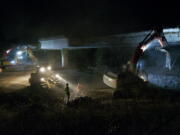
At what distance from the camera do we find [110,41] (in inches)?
891

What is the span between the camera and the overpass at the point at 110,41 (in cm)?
1850

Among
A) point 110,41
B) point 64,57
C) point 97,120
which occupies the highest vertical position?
point 110,41

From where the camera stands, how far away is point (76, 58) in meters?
27.5

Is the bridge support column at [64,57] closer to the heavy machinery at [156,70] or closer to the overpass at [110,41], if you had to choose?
the overpass at [110,41]

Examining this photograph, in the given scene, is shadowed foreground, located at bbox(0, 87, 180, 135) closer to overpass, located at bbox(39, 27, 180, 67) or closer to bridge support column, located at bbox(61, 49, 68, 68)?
overpass, located at bbox(39, 27, 180, 67)

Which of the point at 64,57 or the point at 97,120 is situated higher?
the point at 64,57

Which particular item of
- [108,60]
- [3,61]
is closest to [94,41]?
[108,60]

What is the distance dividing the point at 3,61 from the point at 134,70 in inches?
546

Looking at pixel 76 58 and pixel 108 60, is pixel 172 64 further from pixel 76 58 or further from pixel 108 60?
pixel 76 58

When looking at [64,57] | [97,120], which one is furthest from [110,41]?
[97,120]

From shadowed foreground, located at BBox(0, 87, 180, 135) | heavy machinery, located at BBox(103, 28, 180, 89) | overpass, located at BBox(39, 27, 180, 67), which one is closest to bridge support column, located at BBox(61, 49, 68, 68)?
overpass, located at BBox(39, 27, 180, 67)

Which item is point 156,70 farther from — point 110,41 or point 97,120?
point 97,120

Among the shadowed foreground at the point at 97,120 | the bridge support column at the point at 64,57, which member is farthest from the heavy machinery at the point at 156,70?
the bridge support column at the point at 64,57

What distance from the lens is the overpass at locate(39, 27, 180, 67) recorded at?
60.7 ft
